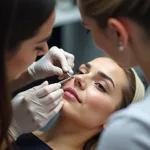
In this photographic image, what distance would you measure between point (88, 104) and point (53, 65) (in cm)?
27

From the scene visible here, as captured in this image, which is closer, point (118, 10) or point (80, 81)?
point (118, 10)

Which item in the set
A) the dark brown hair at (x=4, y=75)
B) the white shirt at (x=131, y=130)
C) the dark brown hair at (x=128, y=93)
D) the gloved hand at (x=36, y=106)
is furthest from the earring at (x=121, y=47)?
the dark brown hair at (x=128, y=93)

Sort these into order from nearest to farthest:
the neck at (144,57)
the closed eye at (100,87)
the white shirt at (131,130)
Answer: the white shirt at (131,130)
the neck at (144,57)
the closed eye at (100,87)

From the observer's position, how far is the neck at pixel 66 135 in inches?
63.4

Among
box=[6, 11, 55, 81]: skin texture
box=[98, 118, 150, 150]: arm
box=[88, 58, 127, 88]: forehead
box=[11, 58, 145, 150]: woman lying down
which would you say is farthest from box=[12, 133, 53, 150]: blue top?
box=[98, 118, 150, 150]: arm

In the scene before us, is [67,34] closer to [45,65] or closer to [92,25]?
[45,65]

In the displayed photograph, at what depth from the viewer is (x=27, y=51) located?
1.09m

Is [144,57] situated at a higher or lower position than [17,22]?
lower

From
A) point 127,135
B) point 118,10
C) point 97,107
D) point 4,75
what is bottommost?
point 97,107

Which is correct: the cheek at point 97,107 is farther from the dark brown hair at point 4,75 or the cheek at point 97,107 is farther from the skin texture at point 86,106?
the dark brown hair at point 4,75

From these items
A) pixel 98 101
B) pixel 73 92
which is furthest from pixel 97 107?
pixel 73 92

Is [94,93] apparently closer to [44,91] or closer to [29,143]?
[44,91]

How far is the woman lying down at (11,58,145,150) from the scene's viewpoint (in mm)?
1565

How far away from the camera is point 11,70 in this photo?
3.63 feet
